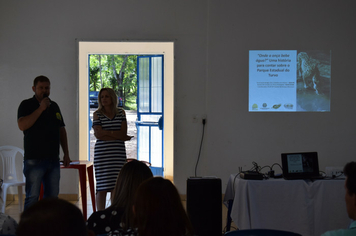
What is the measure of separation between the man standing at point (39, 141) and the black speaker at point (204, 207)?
1279 mm

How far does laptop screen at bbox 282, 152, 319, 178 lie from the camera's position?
10.4ft

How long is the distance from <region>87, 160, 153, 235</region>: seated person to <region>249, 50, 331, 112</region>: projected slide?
3267mm

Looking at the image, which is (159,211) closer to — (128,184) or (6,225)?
(128,184)

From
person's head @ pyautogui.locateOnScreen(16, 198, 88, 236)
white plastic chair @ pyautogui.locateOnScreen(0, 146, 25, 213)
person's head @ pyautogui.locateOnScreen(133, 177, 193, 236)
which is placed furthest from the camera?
white plastic chair @ pyautogui.locateOnScreen(0, 146, 25, 213)

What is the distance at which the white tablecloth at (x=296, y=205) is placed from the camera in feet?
10.2

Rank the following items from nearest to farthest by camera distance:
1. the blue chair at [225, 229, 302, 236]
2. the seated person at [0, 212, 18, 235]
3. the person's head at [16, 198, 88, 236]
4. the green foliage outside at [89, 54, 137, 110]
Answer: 1. the person's head at [16, 198, 88, 236]
2. the blue chair at [225, 229, 302, 236]
3. the seated person at [0, 212, 18, 235]
4. the green foliage outside at [89, 54, 137, 110]

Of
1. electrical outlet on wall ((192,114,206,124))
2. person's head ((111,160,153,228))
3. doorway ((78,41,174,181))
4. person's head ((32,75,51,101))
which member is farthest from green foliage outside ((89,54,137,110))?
person's head ((111,160,153,228))

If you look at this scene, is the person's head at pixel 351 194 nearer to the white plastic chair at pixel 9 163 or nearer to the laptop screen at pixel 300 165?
the laptop screen at pixel 300 165

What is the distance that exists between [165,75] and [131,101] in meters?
6.55

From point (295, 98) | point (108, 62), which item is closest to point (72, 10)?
point (295, 98)

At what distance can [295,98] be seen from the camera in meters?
4.82

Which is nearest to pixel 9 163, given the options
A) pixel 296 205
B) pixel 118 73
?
pixel 296 205

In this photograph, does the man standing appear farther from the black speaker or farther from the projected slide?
the projected slide

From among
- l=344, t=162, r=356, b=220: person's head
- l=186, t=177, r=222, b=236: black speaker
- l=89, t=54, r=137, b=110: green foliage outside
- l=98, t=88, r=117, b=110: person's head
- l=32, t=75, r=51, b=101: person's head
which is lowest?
l=186, t=177, r=222, b=236: black speaker
